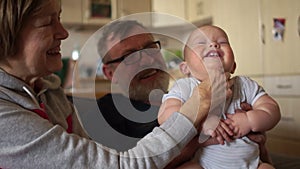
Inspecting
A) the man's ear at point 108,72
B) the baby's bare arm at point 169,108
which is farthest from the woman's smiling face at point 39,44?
the man's ear at point 108,72

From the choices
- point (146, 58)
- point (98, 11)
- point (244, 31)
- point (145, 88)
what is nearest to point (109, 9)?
point (98, 11)

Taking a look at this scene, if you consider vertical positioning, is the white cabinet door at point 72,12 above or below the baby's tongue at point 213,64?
above

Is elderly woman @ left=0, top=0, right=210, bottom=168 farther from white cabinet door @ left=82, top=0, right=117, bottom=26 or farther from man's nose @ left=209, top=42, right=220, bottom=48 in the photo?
white cabinet door @ left=82, top=0, right=117, bottom=26

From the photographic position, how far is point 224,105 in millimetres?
876

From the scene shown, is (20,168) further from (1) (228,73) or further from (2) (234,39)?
(2) (234,39)

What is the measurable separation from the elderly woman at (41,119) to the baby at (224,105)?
0.18 ft

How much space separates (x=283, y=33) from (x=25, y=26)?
1918mm

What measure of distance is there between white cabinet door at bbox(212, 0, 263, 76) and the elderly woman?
1.89 m

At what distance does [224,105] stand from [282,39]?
1674 mm

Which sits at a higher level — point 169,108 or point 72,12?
point 72,12

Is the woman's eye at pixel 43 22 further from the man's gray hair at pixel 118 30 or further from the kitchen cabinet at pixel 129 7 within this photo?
the kitchen cabinet at pixel 129 7

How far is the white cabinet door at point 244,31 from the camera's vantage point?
8.53ft

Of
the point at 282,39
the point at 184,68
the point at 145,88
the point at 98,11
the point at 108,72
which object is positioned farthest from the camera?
the point at 98,11

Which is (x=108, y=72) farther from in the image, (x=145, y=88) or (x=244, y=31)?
(x=244, y=31)
